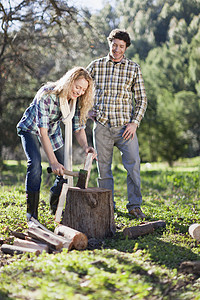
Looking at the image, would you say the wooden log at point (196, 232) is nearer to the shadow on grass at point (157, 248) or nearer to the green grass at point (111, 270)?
the green grass at point (111, 270)

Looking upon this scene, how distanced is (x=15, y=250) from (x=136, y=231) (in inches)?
49.2

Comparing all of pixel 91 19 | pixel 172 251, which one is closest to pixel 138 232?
pixel 172 251

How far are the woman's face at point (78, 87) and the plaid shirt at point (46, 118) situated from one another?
0.18 meters

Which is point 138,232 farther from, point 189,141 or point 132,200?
point 189,141

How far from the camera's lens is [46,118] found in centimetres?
375

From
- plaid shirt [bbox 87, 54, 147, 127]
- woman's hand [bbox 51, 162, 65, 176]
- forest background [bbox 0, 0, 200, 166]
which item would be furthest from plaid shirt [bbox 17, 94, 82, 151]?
forest background [bbox 0, 0, 200, 166]

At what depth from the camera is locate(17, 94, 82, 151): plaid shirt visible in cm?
375

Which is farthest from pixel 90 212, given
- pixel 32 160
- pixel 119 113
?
pixel 119 113

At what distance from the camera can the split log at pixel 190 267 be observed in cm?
291

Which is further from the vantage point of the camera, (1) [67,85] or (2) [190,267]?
(1) [67,85]

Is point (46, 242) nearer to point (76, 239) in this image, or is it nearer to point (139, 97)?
point (76, 239)

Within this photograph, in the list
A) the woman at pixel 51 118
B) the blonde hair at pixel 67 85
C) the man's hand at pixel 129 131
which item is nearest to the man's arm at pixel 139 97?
the man's hand at pixel 129 131

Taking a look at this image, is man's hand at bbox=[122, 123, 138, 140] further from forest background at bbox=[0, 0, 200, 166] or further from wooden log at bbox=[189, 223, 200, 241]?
forest background at bbox=[0, 0, 200, 166]

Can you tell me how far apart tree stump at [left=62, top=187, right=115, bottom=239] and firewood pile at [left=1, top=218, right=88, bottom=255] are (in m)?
0.24
